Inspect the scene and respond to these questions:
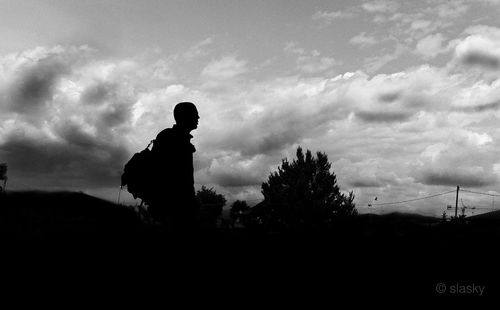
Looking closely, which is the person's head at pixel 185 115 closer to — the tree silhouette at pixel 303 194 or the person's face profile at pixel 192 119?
the person's face profile at pixel 192 119

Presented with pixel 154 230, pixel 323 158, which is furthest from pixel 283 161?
pixel 154 230

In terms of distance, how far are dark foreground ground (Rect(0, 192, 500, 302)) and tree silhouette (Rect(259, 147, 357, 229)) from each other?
1218 inches

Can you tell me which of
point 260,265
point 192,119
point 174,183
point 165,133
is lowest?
point 260,265

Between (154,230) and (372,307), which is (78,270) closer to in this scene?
(154,230)

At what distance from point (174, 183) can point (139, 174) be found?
0.38m

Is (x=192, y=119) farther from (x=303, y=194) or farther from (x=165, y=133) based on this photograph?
(x=303, y=194)

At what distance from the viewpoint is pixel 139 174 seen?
3.91 m

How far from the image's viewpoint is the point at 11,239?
407cm

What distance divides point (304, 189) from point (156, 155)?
34.5m

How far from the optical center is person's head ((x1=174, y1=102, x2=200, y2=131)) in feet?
13.4

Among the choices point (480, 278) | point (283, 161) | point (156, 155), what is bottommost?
point (480, 278)
